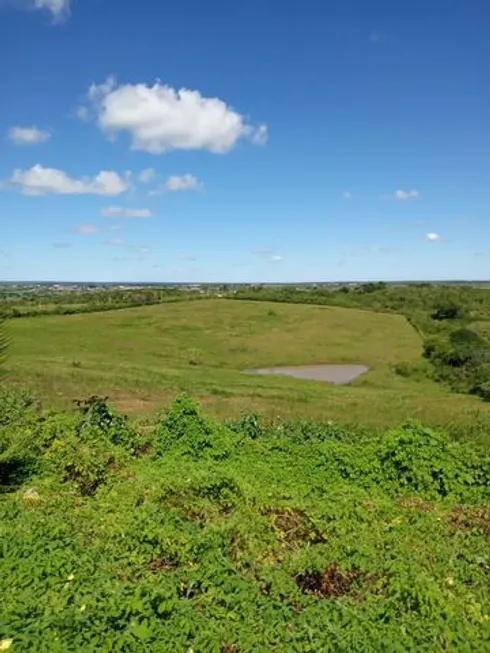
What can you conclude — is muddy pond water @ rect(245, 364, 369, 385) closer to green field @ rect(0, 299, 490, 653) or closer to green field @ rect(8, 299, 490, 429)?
green field @ rect(8, 299, 490, 429)

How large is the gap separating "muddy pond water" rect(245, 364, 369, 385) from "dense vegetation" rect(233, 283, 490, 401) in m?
3.27

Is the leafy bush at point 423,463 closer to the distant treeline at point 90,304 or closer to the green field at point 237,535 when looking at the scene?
the green field at point 237,535

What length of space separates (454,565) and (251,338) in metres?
39.1

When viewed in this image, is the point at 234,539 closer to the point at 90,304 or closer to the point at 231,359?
the point at 231,359

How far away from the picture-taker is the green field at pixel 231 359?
68.7ft

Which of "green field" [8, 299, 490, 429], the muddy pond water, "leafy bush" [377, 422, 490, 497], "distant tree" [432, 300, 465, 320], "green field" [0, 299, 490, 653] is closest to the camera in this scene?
"green field" [0, 299, 490, 653]

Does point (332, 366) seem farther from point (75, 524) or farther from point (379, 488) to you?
point (75, 524)

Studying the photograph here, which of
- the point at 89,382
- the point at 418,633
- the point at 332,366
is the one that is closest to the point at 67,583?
the point at 418,633

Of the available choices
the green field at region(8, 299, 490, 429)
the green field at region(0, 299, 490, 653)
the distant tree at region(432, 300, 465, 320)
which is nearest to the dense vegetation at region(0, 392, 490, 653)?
the green field at region(0, 299, 490, 653)

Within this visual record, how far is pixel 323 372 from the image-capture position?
38000 mm

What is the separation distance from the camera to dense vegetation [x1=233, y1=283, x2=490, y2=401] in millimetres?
35750

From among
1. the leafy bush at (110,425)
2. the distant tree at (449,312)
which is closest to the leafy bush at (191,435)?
the leafy bush at (110,425)

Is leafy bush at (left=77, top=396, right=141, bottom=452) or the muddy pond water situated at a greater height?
leafy bush at (left=77, top=396, right=141, bottom=452)

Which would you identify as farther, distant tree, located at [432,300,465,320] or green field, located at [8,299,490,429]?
distant tree, located at [432,300,465,320]
